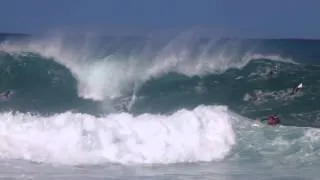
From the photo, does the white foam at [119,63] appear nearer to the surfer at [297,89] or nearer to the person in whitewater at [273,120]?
the surfer at [297,89]

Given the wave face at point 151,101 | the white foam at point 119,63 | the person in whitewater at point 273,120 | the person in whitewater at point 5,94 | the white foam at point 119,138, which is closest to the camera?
the white foam at point 119,138

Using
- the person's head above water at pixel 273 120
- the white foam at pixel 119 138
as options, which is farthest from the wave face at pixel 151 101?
the person's head above water at pixel 273 120

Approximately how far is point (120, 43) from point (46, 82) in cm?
562

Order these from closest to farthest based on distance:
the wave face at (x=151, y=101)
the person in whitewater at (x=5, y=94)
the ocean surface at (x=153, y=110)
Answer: the ocean surface at (x=153, y=110) < the wave face at (x=151, y=101) < the person in whitewater at (x=5, y=94)

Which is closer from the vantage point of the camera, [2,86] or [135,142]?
[135,142]

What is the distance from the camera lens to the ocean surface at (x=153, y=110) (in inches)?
543

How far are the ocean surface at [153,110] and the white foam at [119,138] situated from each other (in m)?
0.02

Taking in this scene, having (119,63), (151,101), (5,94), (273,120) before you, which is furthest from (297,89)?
(5,94)

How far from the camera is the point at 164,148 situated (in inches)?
580

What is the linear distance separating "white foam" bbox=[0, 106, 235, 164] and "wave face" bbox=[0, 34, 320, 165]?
2cm

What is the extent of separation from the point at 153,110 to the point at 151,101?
1037 millimetres

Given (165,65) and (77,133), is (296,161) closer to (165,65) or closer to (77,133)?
(77,133)

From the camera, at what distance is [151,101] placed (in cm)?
1955

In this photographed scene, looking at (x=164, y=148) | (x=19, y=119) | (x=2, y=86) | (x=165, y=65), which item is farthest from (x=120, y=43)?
(x=164, y=148)
